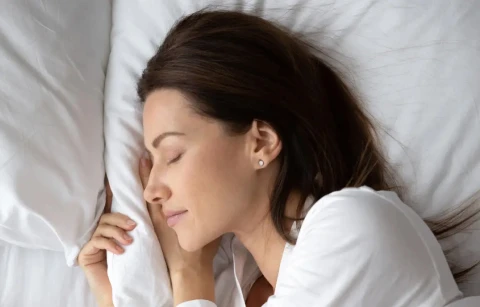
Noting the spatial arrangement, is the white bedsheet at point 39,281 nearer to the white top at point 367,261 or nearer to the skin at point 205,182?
the skin at point 205,182

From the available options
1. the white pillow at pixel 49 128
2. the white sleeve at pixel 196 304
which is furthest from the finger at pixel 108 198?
the white sleeve at pixel 196 304

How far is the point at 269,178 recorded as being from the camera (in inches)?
42.4

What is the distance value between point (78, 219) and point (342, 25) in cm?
68

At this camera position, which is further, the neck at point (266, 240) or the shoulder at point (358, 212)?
the neck at point (266, 240)

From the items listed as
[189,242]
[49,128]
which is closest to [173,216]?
[189,242]

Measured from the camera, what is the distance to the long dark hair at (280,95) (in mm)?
1010

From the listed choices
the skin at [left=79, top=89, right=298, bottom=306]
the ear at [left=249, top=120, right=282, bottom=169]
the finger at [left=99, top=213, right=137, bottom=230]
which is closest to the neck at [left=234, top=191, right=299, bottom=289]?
the skin at [left=79, top=89, right=298, bottom=306]

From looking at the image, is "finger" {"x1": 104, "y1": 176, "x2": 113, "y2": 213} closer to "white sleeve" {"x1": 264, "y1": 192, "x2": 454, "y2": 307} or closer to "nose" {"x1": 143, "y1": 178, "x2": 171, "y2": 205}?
"nose" {"x1": 143, "y1": 178, "x2": 171, "y2": 205}

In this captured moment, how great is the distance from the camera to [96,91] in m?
1.18

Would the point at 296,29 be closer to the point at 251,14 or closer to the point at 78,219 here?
the point at 251,14

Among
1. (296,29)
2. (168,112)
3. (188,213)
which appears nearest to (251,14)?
(296,29)

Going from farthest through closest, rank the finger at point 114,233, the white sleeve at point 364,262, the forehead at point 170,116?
1. the finger at point 114,233
2. the forehead at point 170,116
3. the white sleeve at point 364,262

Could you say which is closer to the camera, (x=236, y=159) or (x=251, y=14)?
(x=236, y=159)

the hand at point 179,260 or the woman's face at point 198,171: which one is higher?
the woman's face at point 198,171
